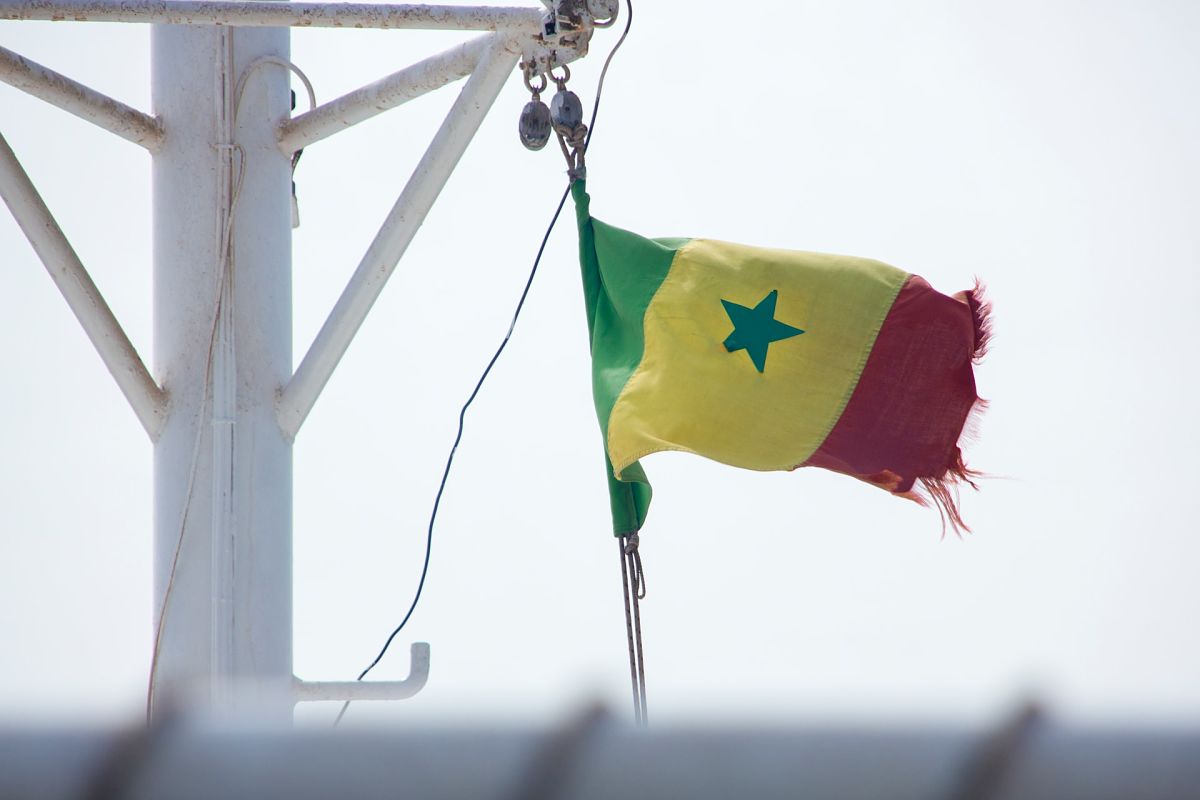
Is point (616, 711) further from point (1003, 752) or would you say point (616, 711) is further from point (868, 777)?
point (1003, 752)

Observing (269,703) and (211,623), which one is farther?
(211,623)

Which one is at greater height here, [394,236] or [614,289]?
[614,289]

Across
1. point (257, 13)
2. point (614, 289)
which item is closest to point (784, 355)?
point (614, 289)

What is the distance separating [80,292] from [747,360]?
7.22 feet

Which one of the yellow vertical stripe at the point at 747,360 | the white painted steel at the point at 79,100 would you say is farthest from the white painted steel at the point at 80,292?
the yellow vertical stripe at the point at 747,360

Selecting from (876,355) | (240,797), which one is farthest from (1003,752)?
(876,355)

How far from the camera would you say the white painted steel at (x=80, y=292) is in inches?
199

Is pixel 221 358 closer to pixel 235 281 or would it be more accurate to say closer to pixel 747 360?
pixel 235 281

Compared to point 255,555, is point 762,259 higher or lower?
higher

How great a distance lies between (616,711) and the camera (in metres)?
1.38

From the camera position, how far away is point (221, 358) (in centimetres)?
520

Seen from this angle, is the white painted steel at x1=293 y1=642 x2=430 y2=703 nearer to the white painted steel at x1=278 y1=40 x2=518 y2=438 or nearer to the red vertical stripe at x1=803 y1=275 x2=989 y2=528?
the white painted steel at x1=278 y1=40 x2=518 y2=438

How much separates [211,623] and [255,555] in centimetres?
24

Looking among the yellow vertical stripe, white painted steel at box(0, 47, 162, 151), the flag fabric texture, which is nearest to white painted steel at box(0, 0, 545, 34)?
white painted steel at box(0, 47, 162, 151)
